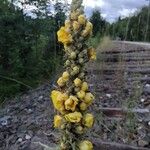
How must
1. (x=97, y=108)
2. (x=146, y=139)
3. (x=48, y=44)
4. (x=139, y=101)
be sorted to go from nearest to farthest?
(x=146, y=139) < (x=97, y=108) < (x=139, y=101) < (x=48, y=44)

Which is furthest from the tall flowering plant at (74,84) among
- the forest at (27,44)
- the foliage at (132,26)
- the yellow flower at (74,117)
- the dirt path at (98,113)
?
the foliage at (132,26)

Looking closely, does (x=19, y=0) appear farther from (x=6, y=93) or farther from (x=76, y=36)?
(x=76, y=36)

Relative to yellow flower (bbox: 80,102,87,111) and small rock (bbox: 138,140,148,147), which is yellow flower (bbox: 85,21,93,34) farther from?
small rock (bbox: 138,140,148,147)

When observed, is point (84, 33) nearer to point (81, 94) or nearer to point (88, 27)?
point (88, 27)

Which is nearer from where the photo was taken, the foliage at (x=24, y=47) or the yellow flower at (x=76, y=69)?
the yellow flower at (x=76, y=69)

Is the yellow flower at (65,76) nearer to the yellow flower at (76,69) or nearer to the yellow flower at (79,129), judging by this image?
the yellow flower at (76,69)

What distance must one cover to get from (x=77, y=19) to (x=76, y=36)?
0.09 meters

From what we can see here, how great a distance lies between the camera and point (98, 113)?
262 inches

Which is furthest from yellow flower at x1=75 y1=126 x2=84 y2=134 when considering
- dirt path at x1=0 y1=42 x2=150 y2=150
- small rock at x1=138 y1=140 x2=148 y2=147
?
small rock at x1=138 y1=140 x2=148 y2=147

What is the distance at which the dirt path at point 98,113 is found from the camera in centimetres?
572

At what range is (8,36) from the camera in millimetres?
11734

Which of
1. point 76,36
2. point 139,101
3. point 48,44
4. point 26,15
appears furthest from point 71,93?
point 48,44

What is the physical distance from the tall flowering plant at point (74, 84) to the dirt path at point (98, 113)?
5.03 feet

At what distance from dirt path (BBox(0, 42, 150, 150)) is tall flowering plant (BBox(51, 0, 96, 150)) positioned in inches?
60.3
